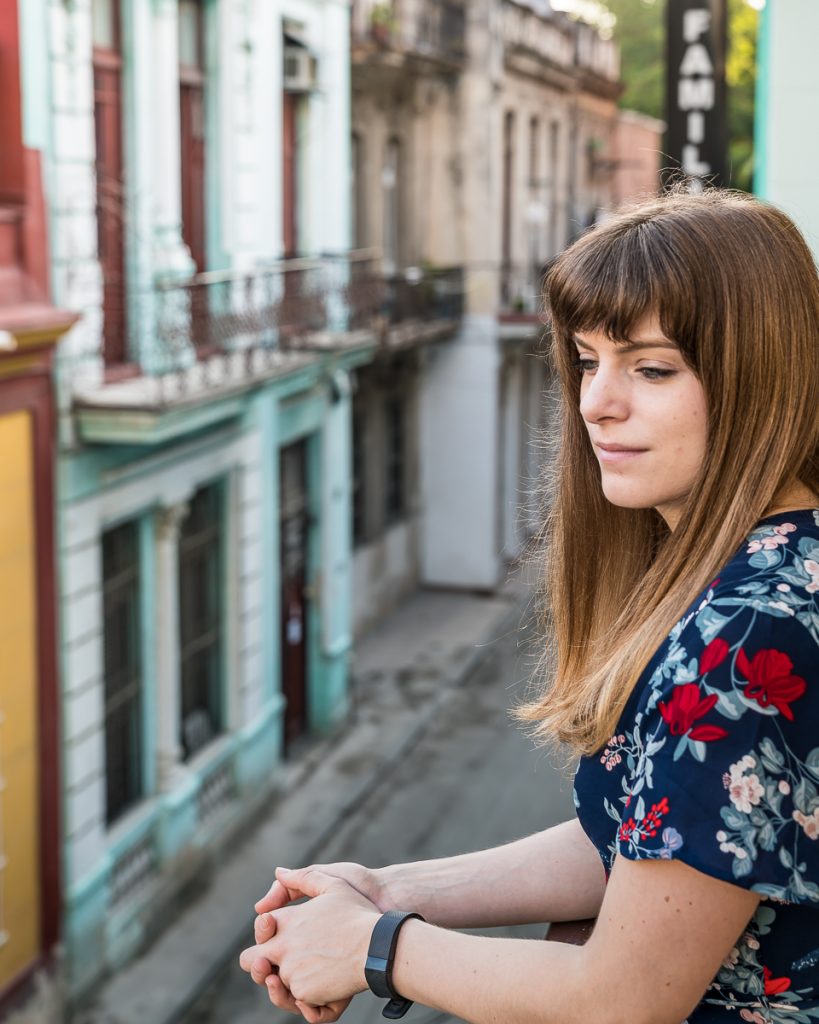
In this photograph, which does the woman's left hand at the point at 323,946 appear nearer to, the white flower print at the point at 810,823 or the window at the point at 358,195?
the white flower print at the point at 810,823

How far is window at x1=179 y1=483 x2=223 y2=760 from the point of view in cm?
1229

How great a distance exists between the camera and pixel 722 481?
2.04m

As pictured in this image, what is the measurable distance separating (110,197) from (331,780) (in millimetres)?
5964

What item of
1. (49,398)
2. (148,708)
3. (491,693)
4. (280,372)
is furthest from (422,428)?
(49,398)

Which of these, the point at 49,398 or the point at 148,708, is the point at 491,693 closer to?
the point at 148,708

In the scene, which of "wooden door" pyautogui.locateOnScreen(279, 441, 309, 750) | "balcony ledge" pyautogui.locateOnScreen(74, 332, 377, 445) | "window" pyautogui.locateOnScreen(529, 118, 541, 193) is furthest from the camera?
"window" pyautogui.locateOnScreen(529, 118, 541, 193)

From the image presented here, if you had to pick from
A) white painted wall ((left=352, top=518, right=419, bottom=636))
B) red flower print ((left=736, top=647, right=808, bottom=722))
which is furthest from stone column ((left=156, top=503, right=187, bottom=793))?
red flower print ((left=736, top=647, right=808, bottom=722))

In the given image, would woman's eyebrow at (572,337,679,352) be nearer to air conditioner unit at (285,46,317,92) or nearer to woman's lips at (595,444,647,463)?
woman's lips at (595,444,647,463)

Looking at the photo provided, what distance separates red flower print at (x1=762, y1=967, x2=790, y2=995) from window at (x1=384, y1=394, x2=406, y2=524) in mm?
18606

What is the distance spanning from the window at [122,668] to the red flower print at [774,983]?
905cm

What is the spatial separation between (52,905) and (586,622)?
8.13m

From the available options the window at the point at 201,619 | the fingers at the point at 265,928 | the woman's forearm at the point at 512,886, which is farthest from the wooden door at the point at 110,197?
the fingers at the point at 265,928

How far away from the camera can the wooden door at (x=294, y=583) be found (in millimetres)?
15047

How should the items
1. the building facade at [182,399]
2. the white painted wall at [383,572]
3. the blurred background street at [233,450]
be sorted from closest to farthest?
the blurred background street at [233,450], the building facade at [182,399], the white painted wall at [383,572]
